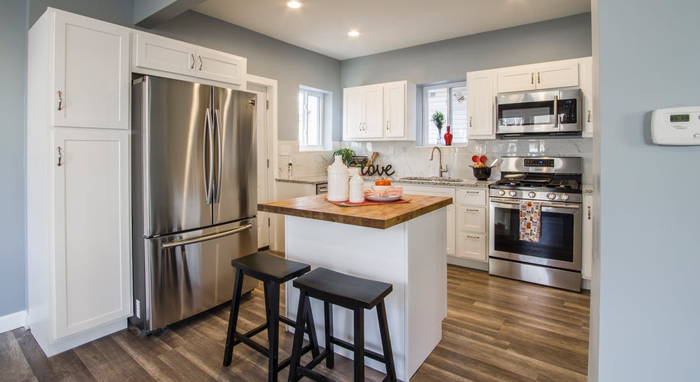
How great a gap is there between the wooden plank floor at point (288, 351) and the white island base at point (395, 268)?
143 mm

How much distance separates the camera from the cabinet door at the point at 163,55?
2.54 metres

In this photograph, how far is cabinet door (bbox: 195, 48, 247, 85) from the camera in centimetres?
294

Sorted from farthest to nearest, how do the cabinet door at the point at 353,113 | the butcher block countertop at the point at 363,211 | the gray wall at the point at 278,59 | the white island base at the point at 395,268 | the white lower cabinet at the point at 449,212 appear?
the cabinet door at the point at 353,113
the white lower cabinet at the point at 449,212
the gray wall at the point at 278,59
the white island base at the point at 395,268
the butcher block countertop at the point at 363,211

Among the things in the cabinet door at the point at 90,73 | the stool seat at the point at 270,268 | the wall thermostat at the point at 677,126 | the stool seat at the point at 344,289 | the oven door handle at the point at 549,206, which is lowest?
the stool seat at the point at 344,289

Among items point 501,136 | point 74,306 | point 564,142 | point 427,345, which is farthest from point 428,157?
point 74,306

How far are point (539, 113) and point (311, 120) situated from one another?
3.02m

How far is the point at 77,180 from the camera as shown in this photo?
2285 millimetres

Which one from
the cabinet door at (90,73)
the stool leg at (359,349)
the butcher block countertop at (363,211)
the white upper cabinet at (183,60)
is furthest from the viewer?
the white upper cabinet at (183,60)

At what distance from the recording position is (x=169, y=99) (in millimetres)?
2488

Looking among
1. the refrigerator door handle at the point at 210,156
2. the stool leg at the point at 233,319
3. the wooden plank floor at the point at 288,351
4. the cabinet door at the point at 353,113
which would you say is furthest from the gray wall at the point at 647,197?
the cabinet door at the point at 353,113

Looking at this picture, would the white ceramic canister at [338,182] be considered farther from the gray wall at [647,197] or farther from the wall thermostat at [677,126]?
the wall thermostat at [677,126]

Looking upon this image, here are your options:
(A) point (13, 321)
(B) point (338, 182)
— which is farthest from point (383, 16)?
(A) point (13, 321)

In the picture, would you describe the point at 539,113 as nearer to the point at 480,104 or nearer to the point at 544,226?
the point at 480,104

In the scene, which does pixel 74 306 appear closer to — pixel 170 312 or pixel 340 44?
pixel 170 312
